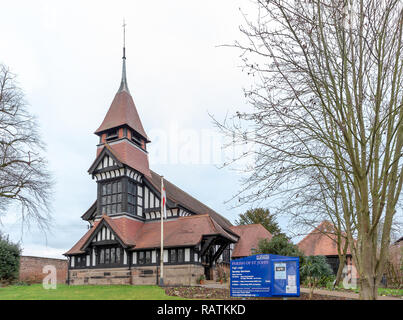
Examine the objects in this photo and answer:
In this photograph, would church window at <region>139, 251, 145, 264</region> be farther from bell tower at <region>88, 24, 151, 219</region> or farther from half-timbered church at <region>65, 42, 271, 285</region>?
bell tower at <region>88, 24, 151, 219</region>

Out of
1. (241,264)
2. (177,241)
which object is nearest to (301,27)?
(241,264)

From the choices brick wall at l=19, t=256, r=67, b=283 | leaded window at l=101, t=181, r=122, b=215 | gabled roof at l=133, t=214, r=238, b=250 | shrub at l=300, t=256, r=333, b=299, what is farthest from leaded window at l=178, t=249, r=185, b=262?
brick wall at l=19, t=256, r=67, b=283

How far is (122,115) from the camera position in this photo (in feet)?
99.0

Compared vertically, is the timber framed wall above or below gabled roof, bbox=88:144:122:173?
below

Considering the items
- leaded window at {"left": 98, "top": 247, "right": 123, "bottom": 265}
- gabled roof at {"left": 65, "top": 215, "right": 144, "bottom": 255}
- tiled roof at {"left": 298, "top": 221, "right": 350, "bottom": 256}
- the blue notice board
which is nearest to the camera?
the blue notice board

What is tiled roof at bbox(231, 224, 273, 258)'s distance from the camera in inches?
1266

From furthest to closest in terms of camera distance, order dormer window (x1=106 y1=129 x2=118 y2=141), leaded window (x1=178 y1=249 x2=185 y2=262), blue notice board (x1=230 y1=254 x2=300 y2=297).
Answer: dormer window (x1=106 y1=129 x2=118 y2=141), leaded window (x1=178 y1=249 x2=185 y2=262), blue notice board (x1=230 y1=254 x2=300 y2=297)

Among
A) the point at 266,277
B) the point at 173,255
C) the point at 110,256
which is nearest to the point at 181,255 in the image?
the point at 173,255

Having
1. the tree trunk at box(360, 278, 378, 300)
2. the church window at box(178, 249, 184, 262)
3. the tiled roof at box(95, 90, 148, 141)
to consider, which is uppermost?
the tiled roof at box(95, 90, 148, 141)

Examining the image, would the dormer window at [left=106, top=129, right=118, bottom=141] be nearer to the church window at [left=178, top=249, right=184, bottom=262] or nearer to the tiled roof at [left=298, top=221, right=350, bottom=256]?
the church window at [left=178, top=249, right=184, bottom=262]

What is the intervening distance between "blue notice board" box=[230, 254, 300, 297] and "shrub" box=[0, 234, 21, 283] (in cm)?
1914

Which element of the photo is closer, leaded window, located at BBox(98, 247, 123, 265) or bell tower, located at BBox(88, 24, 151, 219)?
leaded window, located at BBox(98, 247, 123, 265)

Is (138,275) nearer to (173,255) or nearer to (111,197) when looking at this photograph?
(173,255)

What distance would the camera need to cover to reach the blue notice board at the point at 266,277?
44.3ft
